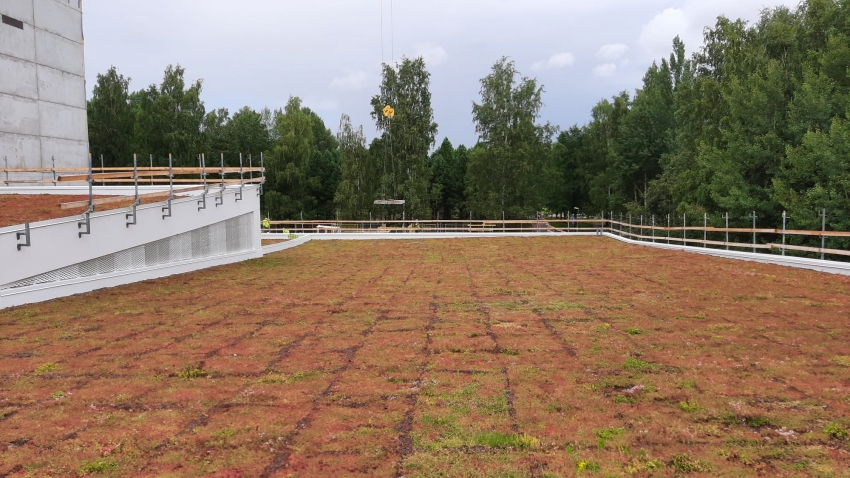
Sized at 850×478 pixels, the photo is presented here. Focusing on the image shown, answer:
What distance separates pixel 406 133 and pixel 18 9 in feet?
91.0

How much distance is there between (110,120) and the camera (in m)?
50.5

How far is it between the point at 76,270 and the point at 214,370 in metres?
8.05

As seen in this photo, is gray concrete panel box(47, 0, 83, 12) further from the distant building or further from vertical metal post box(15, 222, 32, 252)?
vertical metal post box(15, 222, 32, 252)

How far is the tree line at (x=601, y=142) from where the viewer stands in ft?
94.4

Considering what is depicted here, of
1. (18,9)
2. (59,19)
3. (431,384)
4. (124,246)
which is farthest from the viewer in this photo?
(59,19)

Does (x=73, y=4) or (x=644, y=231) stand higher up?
(x=73, y=4)

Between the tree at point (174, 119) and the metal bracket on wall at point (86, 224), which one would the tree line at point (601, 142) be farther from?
the metal bracket on wall at point (86, 224)

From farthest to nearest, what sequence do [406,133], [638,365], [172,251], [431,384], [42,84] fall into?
[406,133], [42,84], [172,251], [638,365], [431,384]

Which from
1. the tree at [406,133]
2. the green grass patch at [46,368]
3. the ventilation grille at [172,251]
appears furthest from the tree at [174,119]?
the green grass patch at [46,368]

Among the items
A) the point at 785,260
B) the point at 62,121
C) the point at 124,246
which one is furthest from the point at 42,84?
the point at 785,260

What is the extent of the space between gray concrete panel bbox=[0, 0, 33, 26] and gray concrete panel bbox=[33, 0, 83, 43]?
324mm

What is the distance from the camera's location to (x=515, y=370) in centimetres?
667

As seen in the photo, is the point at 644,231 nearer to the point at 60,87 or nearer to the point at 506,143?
the point at 506,143

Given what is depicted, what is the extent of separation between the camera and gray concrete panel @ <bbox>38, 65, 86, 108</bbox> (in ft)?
78.4
